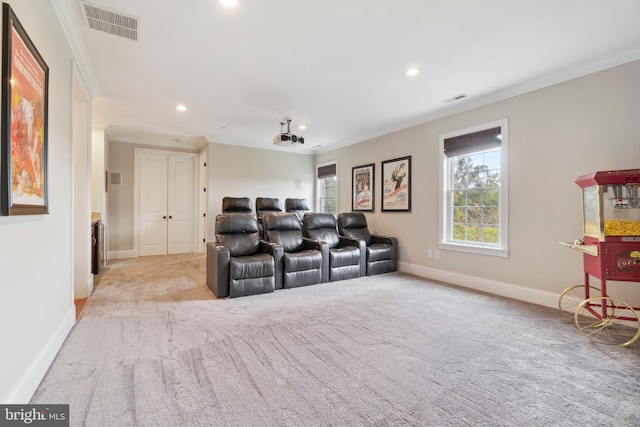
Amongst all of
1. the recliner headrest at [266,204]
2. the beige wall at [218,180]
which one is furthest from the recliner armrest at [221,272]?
the beige wall at [218,180]

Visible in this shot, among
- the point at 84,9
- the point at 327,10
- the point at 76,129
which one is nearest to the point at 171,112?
the point at 76,129

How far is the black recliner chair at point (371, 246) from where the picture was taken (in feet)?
15.5

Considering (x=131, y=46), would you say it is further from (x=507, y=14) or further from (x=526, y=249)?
(x=526, y=249)

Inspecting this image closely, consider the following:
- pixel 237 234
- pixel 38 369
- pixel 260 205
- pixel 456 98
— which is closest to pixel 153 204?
pixel 260 205

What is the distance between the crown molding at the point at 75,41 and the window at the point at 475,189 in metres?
4.36

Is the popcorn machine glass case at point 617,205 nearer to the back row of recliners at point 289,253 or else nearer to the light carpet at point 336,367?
the light carpet at point 336,367

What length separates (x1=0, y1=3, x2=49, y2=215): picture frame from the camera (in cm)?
132

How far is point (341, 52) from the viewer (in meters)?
2.78

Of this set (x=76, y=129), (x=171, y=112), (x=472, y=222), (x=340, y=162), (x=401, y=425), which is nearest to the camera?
(x=401, y=425)

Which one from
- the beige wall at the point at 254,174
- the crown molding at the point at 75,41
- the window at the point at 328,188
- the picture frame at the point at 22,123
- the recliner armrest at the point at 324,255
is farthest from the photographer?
the window at the point at 328,188

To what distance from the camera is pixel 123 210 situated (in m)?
6.23

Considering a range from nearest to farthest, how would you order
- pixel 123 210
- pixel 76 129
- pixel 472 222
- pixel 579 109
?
pixel 579 109
pixel 76 129
pixel 472 222
pixel 123 210

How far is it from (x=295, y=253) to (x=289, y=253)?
12cm

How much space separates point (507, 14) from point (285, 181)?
543cm
